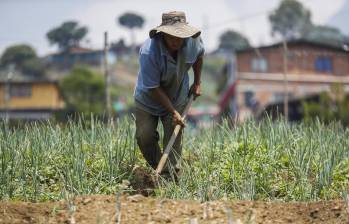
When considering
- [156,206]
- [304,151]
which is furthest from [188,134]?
[156,206]

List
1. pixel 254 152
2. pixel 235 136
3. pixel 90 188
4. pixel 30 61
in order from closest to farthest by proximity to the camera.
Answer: pixel 90 188 < pixel 254 152 < pixel 235 136 < pixel 30 61

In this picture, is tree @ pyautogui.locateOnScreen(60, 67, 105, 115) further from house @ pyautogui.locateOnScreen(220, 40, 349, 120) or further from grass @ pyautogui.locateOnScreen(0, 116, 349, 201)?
grass @ pyautogui.locateOnScreen(0, 116, 349, 201)

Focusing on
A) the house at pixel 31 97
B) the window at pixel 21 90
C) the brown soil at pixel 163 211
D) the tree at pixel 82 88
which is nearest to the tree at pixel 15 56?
the window at pixel 21 90

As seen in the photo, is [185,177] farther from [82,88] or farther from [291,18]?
[291,18]

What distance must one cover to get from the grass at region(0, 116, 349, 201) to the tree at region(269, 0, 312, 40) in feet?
274

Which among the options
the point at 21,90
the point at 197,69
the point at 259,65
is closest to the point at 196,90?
the point at 197,69

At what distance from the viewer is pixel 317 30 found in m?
92.3

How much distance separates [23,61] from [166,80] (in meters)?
60.3

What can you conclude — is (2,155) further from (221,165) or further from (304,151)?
(304,151)

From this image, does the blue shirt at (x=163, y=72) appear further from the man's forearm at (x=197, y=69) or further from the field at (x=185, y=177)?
the field at (x=185, y=177)

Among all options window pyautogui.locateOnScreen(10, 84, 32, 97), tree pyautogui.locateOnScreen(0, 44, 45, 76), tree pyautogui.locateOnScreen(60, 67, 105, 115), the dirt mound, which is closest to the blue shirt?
the dirt mound

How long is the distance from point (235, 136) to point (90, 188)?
5.26 feet

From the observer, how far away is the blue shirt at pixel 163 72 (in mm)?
5297

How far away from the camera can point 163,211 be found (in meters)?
4.05
